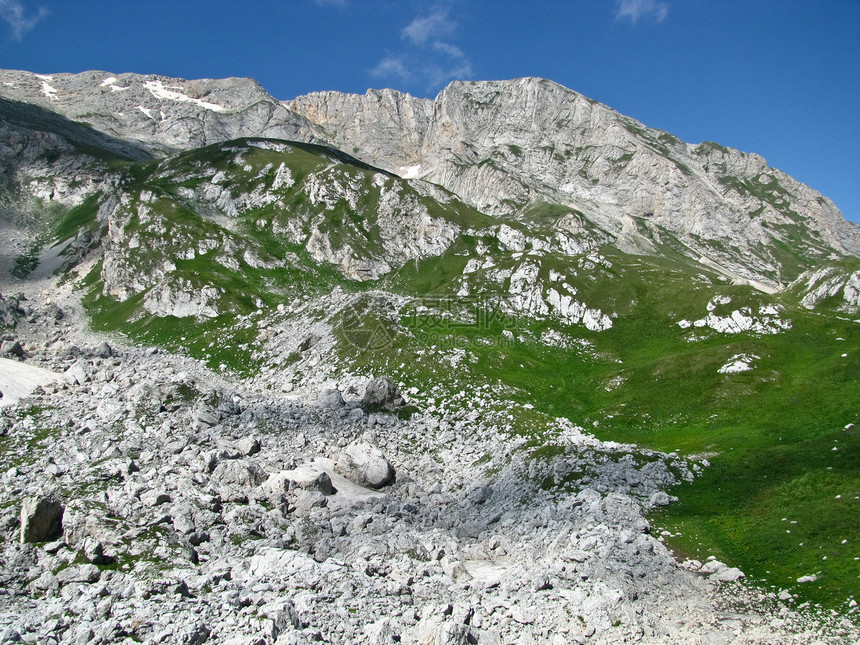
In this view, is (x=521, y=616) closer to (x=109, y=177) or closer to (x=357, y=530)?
(x=357, y=530)

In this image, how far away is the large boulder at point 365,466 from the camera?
126 ft

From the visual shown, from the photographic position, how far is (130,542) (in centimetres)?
2430

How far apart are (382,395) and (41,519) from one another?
31273 millimetres

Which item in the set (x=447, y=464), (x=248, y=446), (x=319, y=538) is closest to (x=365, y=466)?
(x=447, y=464)

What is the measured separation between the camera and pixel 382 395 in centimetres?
5209

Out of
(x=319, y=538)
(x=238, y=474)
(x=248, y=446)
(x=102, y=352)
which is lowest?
(x=319, y=538)

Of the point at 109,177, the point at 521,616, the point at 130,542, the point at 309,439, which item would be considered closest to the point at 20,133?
the point at 109,177

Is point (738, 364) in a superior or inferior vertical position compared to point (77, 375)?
superior

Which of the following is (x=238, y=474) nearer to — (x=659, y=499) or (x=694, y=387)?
(x=659, y=499)

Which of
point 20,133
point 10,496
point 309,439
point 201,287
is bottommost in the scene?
point 10,496

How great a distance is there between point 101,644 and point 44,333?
102 meters

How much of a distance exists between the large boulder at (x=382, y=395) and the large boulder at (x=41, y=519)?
2895 cm

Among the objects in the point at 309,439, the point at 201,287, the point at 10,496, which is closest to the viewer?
the point at 10,496

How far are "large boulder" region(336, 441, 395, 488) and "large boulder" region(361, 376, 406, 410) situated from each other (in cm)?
1155
